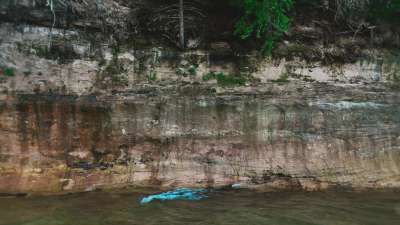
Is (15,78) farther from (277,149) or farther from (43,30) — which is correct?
(277,149)

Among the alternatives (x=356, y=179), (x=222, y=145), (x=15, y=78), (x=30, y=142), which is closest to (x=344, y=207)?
(x=356, y=179)

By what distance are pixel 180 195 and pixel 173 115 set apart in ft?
3.96

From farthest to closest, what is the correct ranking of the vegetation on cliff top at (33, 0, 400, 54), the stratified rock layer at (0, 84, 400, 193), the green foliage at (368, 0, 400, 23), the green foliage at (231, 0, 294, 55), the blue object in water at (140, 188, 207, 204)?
the green foliage at (368, 0, 400, 23) → the vegetation on cliff top at (33, 0, 400, 54) → the green foliage at (231, 0, 294, 55) → the stratified rock layer at (0, 84, 400, 193) → the blue object in water at (140, 188, 207, 204)

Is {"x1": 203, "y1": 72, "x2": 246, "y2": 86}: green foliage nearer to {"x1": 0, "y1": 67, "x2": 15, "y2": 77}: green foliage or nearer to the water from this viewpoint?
the water

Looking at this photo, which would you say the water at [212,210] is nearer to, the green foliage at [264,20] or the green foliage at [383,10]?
the green foliage at [264,20]

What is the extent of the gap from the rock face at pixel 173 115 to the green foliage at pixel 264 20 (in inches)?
13.3

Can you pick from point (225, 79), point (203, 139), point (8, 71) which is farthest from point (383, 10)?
point (8, 71)

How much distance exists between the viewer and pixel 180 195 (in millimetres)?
6082

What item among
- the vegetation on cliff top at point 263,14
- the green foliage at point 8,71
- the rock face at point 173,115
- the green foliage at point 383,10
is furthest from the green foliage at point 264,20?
the green foliage at point 8,71

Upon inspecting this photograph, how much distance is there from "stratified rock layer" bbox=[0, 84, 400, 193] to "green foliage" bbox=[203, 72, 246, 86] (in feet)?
0.50

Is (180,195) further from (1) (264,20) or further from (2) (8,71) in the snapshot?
(2) (8,71)

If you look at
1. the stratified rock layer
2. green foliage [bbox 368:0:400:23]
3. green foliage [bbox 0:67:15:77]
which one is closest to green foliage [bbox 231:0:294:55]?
the stratified rock layer

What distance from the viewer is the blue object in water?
19.5 feet

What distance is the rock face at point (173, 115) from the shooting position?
6.14 metres
